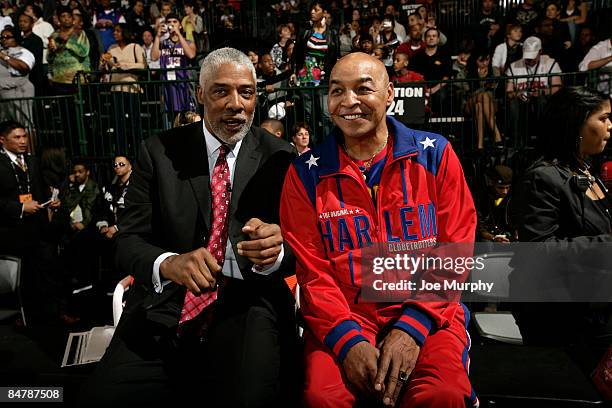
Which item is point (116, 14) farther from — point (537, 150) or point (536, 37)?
point (537, 150)

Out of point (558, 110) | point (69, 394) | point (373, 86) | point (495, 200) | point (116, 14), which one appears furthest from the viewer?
point (116, 14)

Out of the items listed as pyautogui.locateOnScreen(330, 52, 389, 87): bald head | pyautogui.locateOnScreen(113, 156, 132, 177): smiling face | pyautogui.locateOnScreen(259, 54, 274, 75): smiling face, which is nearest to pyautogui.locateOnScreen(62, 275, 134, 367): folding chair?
pyautogui.locateOnScreen(330, 52, 389, 87): bald head

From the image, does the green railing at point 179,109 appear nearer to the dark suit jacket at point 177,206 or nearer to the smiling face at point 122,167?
the smiling face at point 122,167

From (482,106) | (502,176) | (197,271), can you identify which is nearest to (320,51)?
(482,106)

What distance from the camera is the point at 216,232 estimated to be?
8.47ft

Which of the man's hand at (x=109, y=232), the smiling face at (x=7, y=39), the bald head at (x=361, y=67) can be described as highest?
the smiling face at (x=7, y=39)

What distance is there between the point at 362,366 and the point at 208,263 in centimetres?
68

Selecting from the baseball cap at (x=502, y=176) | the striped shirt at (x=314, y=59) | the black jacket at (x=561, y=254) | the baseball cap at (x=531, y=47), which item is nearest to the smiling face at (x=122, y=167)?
the striped shirt at (x=314, y=59)

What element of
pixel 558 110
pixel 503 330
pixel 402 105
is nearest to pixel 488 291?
pixel 503 330

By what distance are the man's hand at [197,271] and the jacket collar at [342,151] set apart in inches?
24.3

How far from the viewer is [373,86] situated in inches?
98.7

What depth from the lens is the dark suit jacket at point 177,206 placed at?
257 cm

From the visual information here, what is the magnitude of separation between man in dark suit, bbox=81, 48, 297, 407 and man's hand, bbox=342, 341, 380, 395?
0.30 meters

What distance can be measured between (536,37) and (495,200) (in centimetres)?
345
